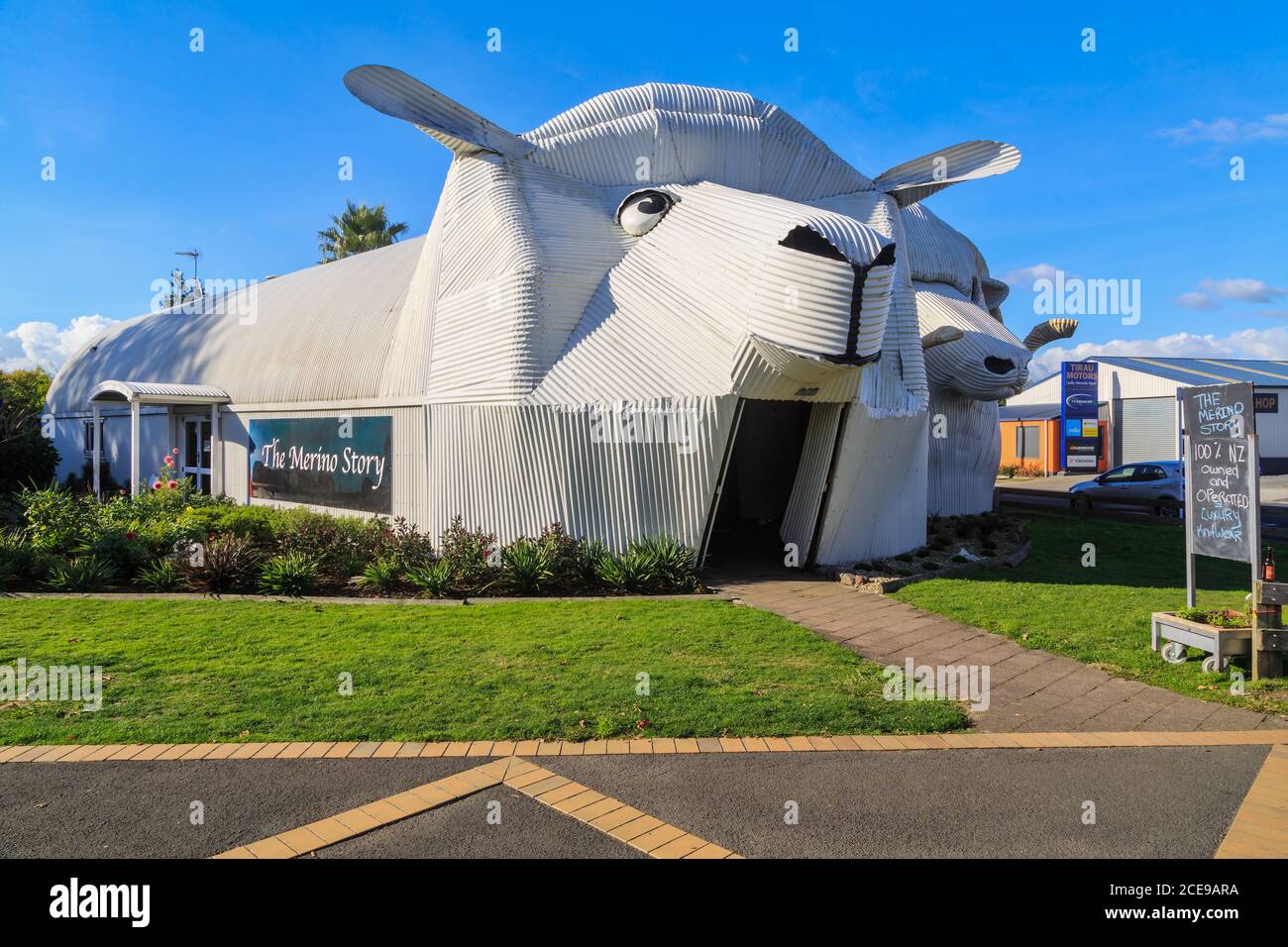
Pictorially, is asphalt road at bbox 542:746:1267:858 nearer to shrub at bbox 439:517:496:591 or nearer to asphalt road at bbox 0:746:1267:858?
asphalt road at bbox 0:746:1267:858

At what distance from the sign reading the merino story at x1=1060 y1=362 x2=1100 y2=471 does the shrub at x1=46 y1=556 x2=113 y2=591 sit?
40984 millimetres

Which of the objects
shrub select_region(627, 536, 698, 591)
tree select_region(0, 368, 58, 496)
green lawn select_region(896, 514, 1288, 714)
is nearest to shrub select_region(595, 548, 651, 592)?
shrub select_region(627, 536, 698, 591)

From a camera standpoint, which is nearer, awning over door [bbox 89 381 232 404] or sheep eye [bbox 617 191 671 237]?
sheep eye [bbox 617 191 671 237]

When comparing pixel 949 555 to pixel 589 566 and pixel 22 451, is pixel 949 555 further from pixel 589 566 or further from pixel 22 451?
pixel 22 451

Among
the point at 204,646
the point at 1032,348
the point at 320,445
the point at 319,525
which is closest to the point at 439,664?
the point at 204,646

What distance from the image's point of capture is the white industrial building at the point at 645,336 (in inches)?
396

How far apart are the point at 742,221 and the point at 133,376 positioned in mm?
18022

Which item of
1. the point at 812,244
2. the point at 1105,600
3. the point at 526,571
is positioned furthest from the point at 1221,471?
the point at 526,571

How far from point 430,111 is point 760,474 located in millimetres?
8167

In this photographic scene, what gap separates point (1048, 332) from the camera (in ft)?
61.7

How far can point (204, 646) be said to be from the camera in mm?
7891

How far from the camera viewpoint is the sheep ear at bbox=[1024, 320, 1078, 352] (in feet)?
60.6
